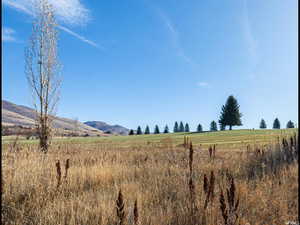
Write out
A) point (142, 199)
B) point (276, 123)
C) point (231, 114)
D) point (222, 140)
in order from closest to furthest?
point (142, 199) → point (222, 140) → point (231, 114) → point (276, 123)

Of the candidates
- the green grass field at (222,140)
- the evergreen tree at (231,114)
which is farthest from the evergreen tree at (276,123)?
the green grass field at (222,140)

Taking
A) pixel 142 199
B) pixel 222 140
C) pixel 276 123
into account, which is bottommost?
pixel 222 140

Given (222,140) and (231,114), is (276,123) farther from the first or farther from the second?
(222,140)

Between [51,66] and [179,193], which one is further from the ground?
[51,66]

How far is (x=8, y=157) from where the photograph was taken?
18.9 feet

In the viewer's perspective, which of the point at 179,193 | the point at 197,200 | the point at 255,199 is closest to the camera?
the point at 197,200

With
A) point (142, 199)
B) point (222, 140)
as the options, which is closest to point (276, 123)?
point (222, 140)

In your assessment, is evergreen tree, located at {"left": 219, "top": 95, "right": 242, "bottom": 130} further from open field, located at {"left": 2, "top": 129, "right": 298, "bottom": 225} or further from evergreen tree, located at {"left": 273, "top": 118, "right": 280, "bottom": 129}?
open field, located at {"left": 2, "top": 129, "right": 298, "bottom": 225}

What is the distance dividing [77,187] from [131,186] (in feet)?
3.39

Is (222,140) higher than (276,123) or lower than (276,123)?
lower

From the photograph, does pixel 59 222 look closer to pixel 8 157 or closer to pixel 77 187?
pixel 77 187

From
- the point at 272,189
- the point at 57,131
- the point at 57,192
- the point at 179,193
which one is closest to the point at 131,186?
the point at 179,193

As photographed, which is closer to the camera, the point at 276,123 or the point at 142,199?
the point at 142,199

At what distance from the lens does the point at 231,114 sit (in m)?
Result: 71.3
